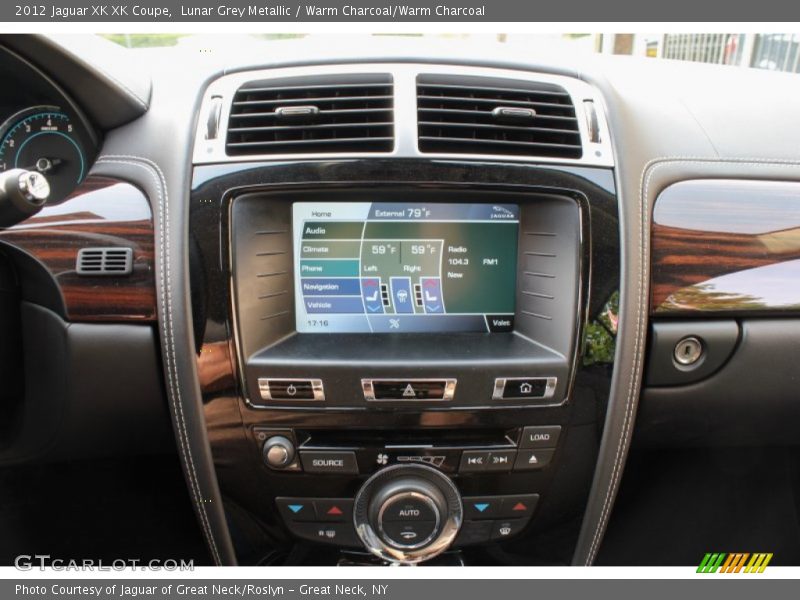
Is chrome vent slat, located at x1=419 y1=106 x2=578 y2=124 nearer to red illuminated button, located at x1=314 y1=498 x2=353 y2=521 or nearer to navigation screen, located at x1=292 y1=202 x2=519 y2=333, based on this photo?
navigation screen, located at x1=292 y1=202 x2=519 y2=333

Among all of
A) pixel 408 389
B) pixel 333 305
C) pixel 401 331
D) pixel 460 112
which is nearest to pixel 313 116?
pixel 460 112

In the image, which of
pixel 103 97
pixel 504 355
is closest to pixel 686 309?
pixel 504 355

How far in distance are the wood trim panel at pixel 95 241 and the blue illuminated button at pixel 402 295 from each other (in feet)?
1.89

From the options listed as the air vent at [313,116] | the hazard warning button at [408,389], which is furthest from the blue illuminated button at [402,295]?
the air vent at [313,116]

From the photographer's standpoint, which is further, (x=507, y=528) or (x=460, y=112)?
(x=507, y=528)

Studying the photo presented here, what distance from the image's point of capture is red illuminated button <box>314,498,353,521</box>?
157cm

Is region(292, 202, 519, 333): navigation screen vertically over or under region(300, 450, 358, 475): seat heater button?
over

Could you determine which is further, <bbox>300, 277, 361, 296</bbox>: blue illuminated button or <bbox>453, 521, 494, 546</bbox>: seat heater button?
<bbox>453, 521, 494, 546</bbox>: seat heater button

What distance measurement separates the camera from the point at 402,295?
4.87ft

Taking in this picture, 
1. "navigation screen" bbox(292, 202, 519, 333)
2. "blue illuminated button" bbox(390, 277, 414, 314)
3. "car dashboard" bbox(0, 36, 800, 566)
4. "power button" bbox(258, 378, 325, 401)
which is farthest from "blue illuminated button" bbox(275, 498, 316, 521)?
"blue illuminated button" bbox(390, 277, 414, 314)

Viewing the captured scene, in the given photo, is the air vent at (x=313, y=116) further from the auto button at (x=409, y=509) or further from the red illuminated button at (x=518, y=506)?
the red illuminated button at (x=518, y=506)

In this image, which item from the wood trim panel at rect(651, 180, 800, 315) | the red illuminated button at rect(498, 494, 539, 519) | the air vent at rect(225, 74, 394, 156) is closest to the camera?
the air vent at rect(225, 74, 394, 156)

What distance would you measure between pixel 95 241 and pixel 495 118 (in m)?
0.99

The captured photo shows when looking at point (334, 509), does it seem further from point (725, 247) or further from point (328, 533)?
point (725, 247)
